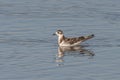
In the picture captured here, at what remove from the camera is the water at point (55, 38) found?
925 inches

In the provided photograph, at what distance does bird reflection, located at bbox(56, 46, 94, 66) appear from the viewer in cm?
2661

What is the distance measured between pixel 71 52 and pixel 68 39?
1.80 meters

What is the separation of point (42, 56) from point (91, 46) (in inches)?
144

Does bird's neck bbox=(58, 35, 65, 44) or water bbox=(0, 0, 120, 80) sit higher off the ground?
water bbox=(0, 0, 120, 80)

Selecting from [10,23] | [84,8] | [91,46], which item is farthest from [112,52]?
[84,8]

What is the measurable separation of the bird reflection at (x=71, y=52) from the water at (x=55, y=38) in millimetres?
53

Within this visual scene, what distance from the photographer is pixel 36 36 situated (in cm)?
3070

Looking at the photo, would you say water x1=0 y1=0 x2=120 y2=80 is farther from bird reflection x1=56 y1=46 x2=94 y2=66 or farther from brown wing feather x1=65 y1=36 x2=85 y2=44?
brown wing feather x1=65 y1=36 x2=85 y2=44

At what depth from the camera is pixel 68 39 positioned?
30234 mm

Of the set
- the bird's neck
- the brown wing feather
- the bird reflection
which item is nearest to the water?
the bird reflection

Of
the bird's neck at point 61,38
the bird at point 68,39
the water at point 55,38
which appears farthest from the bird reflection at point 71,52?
the bird's neck at point 61,38

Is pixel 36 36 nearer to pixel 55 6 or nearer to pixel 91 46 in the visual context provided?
pixel 91 46

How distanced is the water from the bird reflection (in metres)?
0.05

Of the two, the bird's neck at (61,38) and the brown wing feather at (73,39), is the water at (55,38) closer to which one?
the bird's neck at (61,38)
